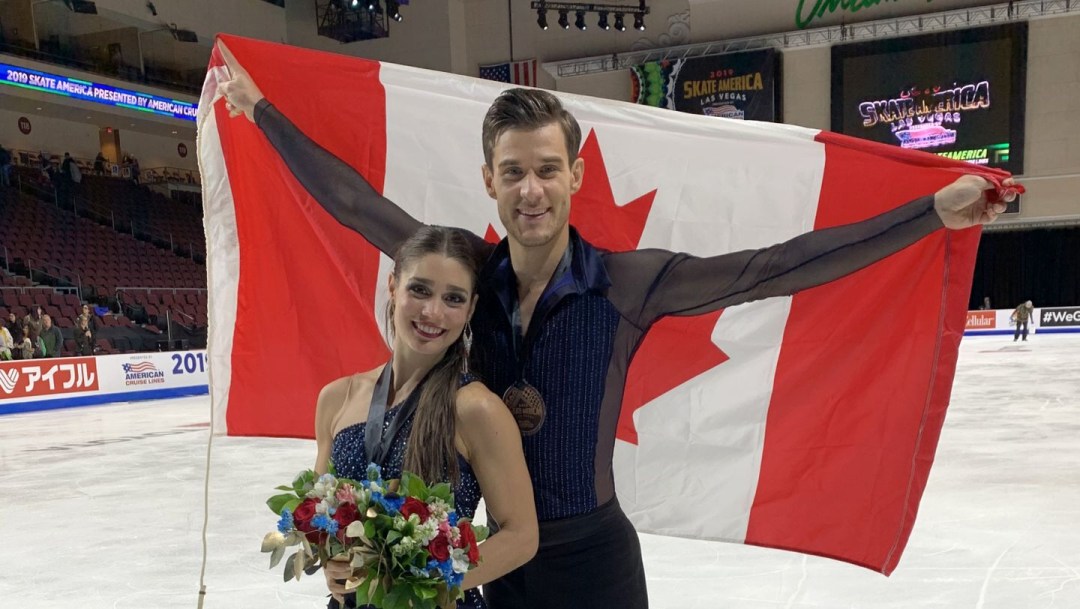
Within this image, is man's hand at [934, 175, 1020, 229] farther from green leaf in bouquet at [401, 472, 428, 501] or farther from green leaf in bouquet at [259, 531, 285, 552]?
green leaf in bouquet at [259, 531, 285, 552]

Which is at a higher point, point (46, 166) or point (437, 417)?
point (46, 166)

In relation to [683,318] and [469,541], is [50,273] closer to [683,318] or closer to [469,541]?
[683,318]

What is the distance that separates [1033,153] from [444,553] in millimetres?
21378

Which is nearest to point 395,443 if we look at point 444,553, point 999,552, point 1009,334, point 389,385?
point 389,385

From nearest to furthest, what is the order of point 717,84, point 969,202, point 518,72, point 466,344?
point 466,344
point 969,202
point 717,84
point 518,72

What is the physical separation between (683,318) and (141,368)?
41.3 ft

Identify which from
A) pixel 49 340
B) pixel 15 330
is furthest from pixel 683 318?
pixel 15 330

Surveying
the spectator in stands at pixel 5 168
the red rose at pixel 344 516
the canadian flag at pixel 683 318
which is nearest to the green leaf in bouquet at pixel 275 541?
the red rose at pixel 344 516

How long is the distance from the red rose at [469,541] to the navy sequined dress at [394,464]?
15 cm

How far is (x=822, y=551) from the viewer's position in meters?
2.31

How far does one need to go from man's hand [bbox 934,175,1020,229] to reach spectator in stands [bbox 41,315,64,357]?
12794 millimetres

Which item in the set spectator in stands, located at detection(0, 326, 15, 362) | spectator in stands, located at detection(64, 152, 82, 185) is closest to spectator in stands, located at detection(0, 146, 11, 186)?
spectator in stands, located at detection(64, 152, 82, 185)

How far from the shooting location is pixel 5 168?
18.7 meters

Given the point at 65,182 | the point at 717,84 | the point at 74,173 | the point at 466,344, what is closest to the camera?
the point at 466,344
